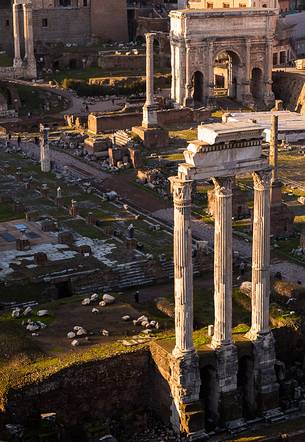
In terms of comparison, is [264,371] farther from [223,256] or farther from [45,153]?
[45,153]

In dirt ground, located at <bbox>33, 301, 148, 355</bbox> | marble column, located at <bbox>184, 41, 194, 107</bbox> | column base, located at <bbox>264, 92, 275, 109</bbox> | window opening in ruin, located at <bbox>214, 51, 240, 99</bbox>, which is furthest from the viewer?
window opening in ruin, located at <bbox>214, 51, 240, 99</bbox>

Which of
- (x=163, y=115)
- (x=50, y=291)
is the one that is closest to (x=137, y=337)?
(x=50, y=291)

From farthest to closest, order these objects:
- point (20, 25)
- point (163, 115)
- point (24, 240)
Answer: point (20, 25), point (163, 115), point (24, 240)

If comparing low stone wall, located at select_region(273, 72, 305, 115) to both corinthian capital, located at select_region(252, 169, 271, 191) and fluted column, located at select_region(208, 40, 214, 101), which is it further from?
corinthian capital, located at select_region(252, 169, 271, 191)

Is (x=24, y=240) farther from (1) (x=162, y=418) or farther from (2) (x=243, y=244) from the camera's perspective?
(1) (x=162, y=418)

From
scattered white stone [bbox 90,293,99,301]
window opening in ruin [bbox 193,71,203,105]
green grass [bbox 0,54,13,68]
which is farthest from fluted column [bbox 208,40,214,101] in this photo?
scattered white stone [bbox 90,293,99,301]

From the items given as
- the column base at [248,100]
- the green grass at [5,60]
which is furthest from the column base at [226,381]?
the green grass at [5,60]

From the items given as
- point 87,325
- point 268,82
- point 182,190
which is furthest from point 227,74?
point 182,190
